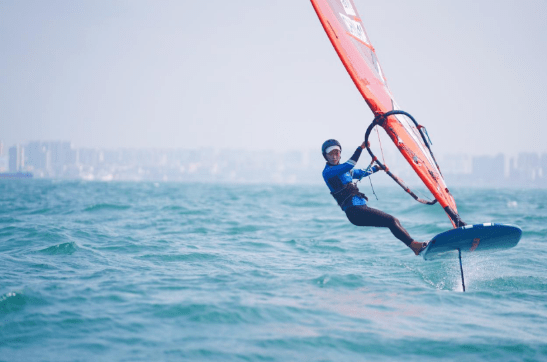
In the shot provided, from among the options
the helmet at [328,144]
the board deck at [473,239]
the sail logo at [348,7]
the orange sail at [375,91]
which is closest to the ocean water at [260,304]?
the board deck at [473,239]

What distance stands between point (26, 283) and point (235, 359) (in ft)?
12.2

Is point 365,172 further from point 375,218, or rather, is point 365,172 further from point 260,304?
point 260,304

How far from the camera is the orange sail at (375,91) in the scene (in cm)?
642

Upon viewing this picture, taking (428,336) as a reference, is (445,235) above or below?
above

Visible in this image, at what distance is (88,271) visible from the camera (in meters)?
7.78

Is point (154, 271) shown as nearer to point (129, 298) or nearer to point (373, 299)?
point (129, 298)

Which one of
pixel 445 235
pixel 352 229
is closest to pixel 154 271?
pixel 445 235

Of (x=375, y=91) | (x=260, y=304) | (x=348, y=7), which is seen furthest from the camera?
(x=348, y=7)

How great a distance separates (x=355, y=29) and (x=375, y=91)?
1.46m

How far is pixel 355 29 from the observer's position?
7887 mm

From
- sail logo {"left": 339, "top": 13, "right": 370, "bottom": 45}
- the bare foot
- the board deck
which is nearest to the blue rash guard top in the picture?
the bare foot

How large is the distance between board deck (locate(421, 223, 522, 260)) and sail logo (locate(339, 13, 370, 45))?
10.8 ft

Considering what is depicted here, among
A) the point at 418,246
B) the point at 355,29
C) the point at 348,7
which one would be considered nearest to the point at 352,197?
the point at 418,246

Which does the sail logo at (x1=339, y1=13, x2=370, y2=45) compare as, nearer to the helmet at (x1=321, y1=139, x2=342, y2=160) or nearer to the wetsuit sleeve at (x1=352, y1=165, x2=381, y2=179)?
the helmet at (x1=321, y1=139, x2=342, y2=160)
